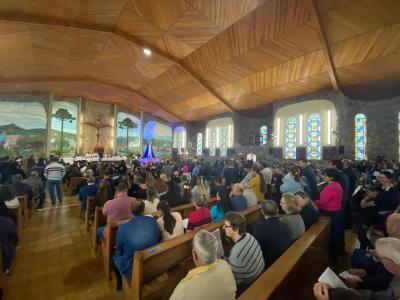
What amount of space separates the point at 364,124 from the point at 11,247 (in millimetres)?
11584

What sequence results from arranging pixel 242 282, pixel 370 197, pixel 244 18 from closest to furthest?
pixel 242 282
pixel 370 197
pixel 244 18

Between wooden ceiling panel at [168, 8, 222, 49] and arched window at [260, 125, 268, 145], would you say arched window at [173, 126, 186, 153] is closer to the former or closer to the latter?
arched window at [260, 125, 268, 145]

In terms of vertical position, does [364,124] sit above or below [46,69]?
below

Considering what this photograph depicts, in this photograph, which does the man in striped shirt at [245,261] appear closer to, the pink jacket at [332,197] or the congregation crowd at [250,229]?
the congregation crowd at [250,229]

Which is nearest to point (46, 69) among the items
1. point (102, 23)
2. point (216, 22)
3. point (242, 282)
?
point (102, 23)

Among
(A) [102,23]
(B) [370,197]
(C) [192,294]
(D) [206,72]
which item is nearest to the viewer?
(C) [192,294]

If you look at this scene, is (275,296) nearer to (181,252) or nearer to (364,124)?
(181,252)

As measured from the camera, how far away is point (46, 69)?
31.3 ft

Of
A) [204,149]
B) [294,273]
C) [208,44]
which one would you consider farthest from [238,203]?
Result: [204,149]

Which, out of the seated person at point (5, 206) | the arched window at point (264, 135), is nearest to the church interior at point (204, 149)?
the arched window at point (264, 135)

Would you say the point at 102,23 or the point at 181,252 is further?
the point at 102,23

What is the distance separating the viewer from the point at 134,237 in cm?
212

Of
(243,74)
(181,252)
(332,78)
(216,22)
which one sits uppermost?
(216,22)

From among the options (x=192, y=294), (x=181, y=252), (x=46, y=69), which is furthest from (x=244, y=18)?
(x=46, y=69)
